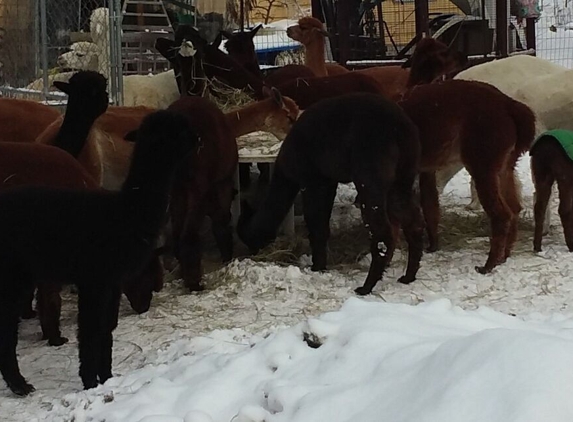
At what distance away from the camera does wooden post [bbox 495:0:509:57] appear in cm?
1281

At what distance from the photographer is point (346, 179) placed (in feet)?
20.8

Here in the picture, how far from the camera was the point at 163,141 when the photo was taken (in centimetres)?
431

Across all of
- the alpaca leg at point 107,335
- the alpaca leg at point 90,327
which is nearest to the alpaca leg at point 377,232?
the alpaca leg at point 107,335

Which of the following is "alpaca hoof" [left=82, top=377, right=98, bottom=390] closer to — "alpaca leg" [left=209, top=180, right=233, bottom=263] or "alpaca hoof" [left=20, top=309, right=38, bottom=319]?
"alpaca hoof" [left=20, top=309, right=38, bottom=319]

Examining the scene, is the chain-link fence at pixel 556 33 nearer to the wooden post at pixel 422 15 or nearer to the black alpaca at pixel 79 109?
the wooden post at pixel 422 15

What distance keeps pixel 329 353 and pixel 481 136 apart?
3.56m

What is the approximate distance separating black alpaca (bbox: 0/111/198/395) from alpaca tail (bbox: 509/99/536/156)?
3.19 meters

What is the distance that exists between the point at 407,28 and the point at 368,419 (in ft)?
49.6

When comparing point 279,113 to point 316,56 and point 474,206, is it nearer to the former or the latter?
point 474,206

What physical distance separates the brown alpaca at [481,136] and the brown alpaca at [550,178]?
17 cm

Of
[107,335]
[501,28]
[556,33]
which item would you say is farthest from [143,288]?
[556,33]

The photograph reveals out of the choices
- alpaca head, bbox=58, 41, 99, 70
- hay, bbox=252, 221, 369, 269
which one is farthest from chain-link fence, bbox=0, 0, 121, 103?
hay, bbox=252, 221, 369, 269

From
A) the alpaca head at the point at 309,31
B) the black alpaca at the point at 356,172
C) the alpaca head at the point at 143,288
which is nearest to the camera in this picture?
the alpaca head at the point at 143,288

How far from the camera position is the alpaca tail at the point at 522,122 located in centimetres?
663
